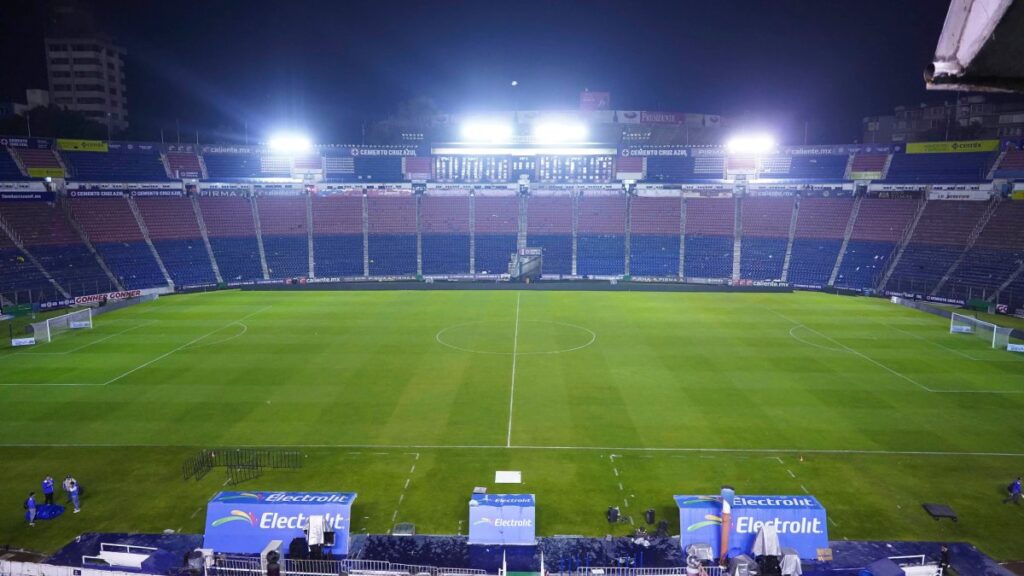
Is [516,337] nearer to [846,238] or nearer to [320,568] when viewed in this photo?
[320,568]

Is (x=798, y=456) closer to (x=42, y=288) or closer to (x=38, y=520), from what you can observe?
(x=38, y=520)

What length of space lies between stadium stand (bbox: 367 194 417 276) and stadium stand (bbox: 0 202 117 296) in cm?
2376

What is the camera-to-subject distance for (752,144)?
231 feet

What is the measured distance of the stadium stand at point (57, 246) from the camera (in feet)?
168

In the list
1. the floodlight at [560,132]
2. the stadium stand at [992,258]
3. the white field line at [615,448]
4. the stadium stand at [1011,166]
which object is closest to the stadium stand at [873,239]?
the stadium stand at [992,258]

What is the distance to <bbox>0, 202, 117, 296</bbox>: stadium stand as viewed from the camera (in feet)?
168

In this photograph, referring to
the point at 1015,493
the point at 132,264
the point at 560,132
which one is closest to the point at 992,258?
the point at 1015,493

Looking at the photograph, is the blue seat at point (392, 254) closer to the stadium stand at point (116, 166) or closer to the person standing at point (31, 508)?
the stadium stand at point (116, 166)

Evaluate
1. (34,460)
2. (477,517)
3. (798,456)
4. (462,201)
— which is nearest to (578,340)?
(798,456)

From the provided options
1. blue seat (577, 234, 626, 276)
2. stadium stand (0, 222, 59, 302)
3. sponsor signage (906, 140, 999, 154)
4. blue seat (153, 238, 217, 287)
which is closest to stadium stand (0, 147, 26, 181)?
stadium stand (0, 222, 59, 302)

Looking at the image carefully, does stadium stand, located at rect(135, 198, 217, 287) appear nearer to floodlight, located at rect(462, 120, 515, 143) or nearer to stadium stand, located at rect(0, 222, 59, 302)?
stadium stand, located at rect(0, 222, 59, 302)

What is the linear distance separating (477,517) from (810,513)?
834 cm

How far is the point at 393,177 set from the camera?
240ft

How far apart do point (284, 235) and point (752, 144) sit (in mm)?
51061
